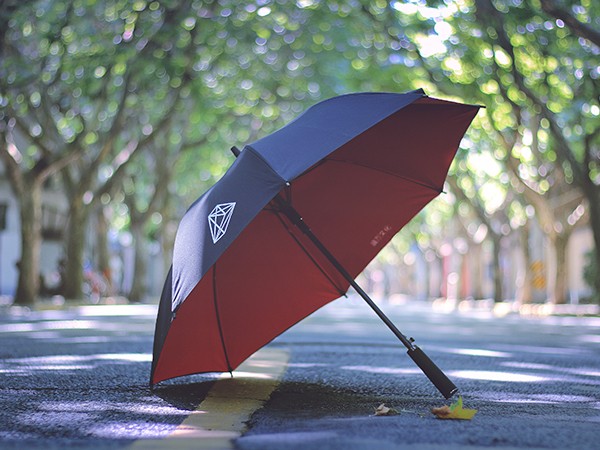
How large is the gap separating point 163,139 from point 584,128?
12.1 metres

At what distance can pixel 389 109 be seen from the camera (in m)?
5.07

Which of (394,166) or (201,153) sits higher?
(201,153)

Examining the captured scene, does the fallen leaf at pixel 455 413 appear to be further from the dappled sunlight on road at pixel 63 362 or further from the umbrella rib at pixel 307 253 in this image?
the dappled sunlight on road at pixel 63 362

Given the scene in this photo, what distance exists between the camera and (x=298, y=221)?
5672 mm

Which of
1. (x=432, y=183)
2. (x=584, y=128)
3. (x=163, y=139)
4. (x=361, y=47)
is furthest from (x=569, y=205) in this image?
(x=432, y=183)

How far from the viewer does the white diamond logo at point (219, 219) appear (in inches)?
192

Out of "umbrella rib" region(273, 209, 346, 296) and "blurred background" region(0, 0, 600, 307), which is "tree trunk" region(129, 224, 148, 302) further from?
"umbrella rib" region(273, 209, 346, 296)

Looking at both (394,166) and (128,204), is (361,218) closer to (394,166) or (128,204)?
(394,166)

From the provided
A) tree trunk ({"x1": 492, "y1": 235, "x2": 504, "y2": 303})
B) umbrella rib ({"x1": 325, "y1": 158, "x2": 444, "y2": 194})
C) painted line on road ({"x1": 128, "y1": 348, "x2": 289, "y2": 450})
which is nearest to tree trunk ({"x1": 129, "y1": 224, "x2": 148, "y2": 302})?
tree trunk ({"x1": 492, "y1": 235, "x2": 504, "y2": 303})

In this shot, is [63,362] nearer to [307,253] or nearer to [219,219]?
[307,253]

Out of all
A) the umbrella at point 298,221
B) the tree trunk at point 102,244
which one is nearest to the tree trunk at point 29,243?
the tree trunk at point 102,244

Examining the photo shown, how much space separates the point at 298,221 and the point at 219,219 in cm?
81

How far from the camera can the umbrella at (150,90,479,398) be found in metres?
5.01

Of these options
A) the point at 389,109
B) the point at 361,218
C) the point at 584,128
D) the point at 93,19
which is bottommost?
the point at 361,218
